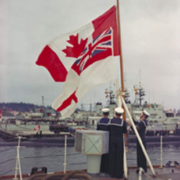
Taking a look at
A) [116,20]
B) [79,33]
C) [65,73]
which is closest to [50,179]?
[65,73]

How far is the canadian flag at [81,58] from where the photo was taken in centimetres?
606

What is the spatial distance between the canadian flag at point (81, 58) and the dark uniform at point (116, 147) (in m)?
1.04

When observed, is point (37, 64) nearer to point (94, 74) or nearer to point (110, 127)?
point (94, 74)

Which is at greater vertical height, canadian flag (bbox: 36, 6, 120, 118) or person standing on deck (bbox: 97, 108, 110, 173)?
canadian flag (bbox: 36, 6, 120, 118)

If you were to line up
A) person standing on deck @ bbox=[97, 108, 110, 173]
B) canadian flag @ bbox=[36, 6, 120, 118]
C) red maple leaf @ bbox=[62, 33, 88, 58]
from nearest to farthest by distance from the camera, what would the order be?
person standing on deck @ bbox=[97, 108, 110, 173] → canadian flag @ bbox=[36, 6, 120, 118] → red maple leaf @ bbox=[62, 33, 88, 58]

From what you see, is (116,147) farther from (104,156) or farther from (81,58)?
(81,58)

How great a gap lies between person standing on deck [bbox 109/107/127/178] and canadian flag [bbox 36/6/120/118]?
989 mm

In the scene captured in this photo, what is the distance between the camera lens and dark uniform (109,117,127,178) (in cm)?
554

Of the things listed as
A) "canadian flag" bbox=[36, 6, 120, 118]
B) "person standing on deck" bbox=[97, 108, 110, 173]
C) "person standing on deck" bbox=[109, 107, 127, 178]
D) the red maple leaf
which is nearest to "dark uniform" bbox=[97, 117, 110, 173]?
"person standing on deck" bbox=[97, 108, 110, 173]

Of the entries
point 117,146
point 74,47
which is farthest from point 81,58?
point 117,146

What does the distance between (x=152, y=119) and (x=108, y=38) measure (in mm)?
53356

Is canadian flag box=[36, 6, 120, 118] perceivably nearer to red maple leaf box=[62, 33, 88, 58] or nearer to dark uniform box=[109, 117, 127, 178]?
red maple leaf box=[62, 33, 88, 58]

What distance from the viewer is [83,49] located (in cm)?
638

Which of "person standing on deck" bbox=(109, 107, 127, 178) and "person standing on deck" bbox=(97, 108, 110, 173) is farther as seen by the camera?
"person standing on deck" bbox=(97, 108, 110, 173)
